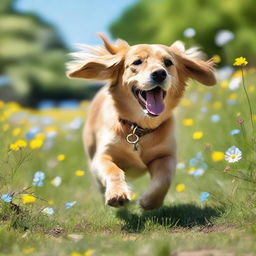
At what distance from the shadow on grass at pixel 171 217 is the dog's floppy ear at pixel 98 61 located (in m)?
1.03

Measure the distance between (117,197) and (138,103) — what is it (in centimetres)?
91

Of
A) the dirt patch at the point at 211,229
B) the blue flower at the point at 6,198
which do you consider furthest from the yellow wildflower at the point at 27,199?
the dirt patch at the point at 211,229

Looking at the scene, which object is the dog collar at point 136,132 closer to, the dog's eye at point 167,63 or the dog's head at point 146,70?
the dog's head at point 146,70

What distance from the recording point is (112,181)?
3.40m

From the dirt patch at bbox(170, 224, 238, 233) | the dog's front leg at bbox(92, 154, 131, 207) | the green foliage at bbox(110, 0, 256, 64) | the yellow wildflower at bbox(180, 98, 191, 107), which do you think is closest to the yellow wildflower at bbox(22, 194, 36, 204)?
the dog's front leg at bbox(92, 154, 131, 207)

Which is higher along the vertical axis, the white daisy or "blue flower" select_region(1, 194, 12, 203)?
the white daisy

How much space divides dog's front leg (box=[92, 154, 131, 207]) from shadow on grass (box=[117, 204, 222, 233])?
0.18 metres

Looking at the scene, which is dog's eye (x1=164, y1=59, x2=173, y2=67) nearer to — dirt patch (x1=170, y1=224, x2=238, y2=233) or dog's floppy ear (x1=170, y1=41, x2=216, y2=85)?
dog's floppy ear (x1=170, y1=41, x2=216, y2=85)

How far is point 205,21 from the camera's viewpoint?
15180 millimetres

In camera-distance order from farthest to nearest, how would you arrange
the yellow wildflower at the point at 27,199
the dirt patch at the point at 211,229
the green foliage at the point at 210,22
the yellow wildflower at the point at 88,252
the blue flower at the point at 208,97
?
the green foliage at the point at 210,22, the blue flower at the point at 208,97, the yellow wildflower at the point at 27,199, the dirt patch at the point at 211,229, the yellow wildflower at the point at 88,252

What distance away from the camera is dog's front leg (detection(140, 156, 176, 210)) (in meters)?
3.57

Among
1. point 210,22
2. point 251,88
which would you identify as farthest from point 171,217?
point 210,22

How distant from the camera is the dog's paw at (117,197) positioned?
317 cm

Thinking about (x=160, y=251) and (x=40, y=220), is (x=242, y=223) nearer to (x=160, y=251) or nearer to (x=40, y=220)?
(x=160, y=251)
